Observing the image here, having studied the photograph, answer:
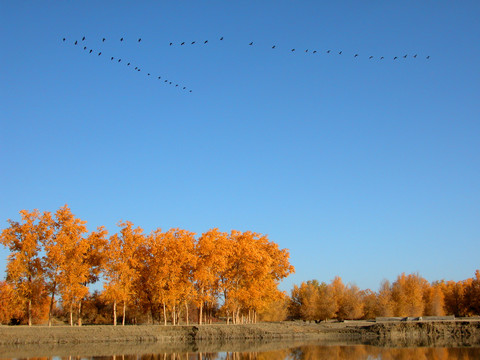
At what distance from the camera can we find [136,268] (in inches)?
2530

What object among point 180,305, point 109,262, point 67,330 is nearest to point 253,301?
point 180,305

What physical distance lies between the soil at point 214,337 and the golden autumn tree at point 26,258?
4940mm

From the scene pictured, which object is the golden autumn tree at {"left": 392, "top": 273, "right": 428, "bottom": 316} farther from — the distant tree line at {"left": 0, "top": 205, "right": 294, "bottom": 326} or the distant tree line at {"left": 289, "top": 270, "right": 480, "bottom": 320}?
the distant tree line at {"left": 0, "top": 205, "right": 294, "bottom": 326}

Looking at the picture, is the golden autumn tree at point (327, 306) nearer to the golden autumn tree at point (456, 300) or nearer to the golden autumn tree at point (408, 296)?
the golden autumn tree at point (408, 296)

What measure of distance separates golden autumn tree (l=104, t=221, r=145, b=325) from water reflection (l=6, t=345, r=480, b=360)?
16.6 metres

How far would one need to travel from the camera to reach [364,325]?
67625 mm

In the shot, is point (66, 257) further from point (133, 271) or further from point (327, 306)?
point (327, 306)

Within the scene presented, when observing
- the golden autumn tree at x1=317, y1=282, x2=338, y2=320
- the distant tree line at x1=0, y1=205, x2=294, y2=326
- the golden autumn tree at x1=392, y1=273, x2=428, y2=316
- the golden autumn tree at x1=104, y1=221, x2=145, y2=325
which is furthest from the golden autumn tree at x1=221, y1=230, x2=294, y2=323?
the golden autumn tree at x1=392, y1=273, x2=428, y2=316

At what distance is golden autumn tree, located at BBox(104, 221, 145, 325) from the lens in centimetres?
5788

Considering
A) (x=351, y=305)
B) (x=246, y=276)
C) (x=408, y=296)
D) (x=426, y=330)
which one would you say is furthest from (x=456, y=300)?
(x=246, y=276)

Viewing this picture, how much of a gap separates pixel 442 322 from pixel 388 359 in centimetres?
3196

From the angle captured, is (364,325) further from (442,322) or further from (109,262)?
(109,262)

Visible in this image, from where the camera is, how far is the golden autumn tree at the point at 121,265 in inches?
2279

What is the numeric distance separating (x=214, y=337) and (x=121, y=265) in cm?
1372
